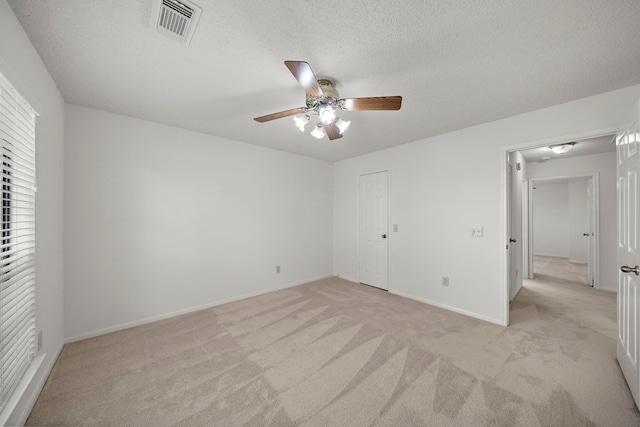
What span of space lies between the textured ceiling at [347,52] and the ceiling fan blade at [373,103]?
9.5 inches

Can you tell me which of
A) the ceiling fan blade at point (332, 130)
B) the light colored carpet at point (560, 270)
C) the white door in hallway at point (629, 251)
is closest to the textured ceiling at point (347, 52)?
the ceiling fan blade at point (332, 130)

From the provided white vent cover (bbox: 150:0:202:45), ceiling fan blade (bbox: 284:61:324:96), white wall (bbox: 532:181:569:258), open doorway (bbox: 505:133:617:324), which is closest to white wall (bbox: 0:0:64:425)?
white vent cover (bbox: 150:0:202:45)

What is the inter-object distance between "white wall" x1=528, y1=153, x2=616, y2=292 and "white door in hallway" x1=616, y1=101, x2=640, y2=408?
3109 millimetres

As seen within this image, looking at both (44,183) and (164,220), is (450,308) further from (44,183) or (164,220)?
(44,183)

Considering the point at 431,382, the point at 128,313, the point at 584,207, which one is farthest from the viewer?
the point at 584,207

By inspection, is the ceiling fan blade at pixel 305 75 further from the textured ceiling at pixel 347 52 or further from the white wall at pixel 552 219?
the white wall at pixel 552 219

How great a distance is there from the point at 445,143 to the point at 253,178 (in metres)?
2.86

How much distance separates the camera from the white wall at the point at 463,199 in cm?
241

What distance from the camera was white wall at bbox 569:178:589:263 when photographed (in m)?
6.01

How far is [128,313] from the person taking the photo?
2.72 meters

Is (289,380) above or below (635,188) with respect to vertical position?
below

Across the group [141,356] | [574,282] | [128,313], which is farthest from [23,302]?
[574,282]

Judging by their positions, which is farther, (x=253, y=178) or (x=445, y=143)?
(x=253, y=178)

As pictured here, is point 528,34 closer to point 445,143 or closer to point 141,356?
point 445,143
